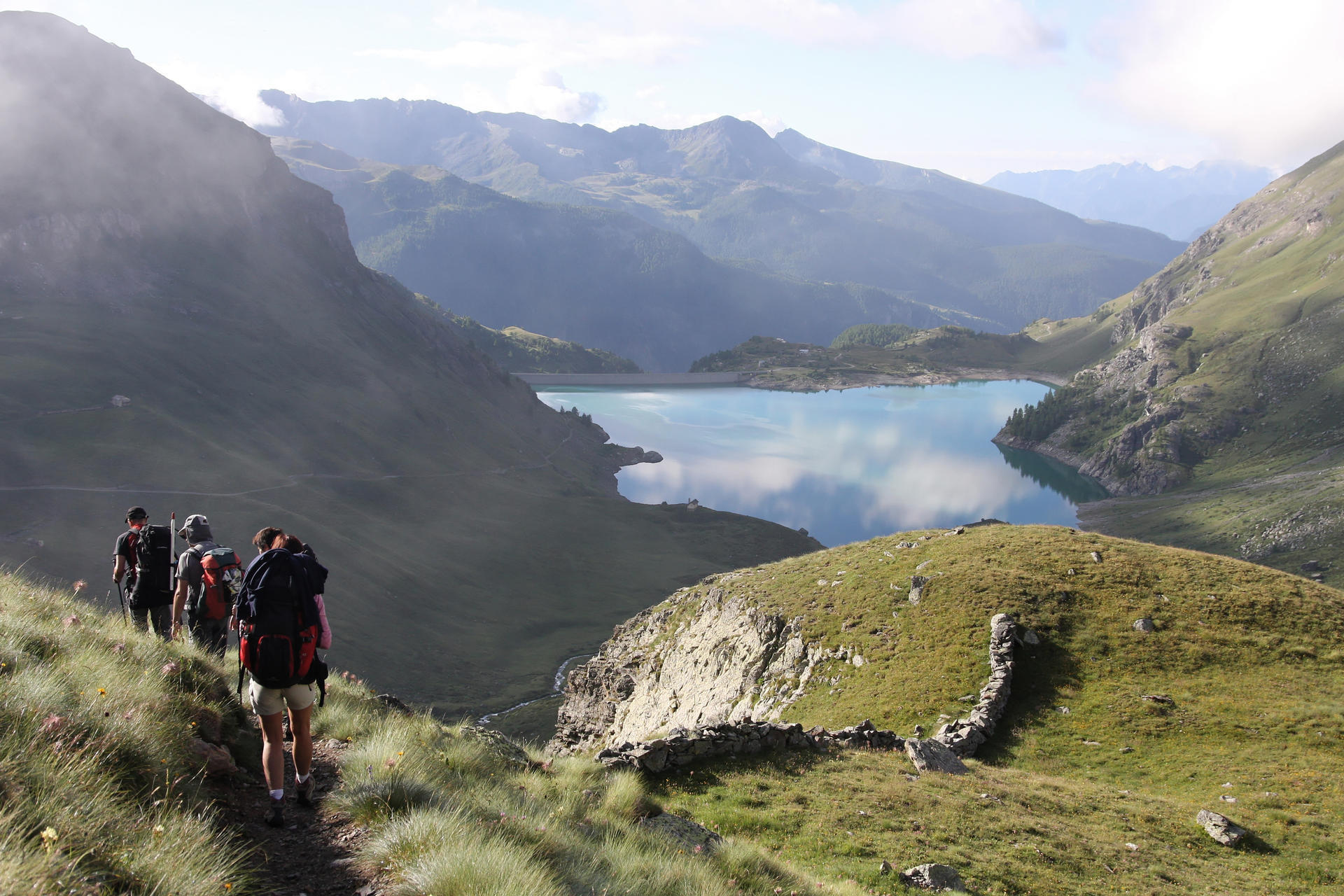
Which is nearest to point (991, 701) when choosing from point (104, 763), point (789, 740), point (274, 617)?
point (789, 740)

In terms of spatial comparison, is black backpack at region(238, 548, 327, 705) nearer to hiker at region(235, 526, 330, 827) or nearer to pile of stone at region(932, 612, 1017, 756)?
hiker at region(235, 526, 330, 827)

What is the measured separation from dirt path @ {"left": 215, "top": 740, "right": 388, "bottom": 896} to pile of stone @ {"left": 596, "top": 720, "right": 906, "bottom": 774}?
7.74 metres

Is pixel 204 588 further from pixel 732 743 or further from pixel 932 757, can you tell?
pixel 932 757

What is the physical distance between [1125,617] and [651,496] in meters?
137

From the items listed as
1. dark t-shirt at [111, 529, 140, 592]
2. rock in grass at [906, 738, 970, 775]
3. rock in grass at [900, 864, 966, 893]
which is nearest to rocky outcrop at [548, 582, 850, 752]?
rock in grass at [906, 738, 970, 775]

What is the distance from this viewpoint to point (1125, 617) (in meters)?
25.0

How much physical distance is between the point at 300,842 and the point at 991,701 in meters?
19.1

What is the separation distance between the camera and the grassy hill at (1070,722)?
13781mm

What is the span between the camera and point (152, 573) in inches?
546

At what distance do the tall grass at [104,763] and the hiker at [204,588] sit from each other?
1.47m

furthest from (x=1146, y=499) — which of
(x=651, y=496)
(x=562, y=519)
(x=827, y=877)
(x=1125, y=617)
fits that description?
(x=827, y=877)

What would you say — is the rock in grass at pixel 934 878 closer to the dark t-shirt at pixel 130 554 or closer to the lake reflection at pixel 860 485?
the dark t-shirt at pixel 130 554

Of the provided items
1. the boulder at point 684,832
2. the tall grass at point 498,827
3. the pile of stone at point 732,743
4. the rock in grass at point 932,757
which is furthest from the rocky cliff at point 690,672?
the tall grass at point 498,827

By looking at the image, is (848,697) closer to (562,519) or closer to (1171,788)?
(1171,788)
